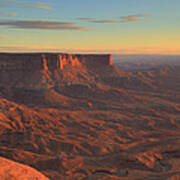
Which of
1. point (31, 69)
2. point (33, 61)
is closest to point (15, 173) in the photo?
point (31, 69)

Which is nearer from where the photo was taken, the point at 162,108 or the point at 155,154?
the point at 155,154

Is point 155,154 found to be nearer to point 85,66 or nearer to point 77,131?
point 77,131

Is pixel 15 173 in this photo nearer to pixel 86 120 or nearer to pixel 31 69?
pixel 86 120

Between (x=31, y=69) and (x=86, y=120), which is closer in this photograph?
(x=86, y=120)

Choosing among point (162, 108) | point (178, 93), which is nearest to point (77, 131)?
point (162, 108)

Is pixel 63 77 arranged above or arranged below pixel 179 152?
above

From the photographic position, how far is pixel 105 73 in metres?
109

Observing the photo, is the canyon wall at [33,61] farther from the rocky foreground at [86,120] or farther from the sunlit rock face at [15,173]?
the sunlit rock face at [15,173]

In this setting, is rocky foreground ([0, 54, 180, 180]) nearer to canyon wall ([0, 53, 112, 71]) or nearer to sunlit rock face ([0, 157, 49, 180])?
canyon wall ([0, 53, 112, 71])

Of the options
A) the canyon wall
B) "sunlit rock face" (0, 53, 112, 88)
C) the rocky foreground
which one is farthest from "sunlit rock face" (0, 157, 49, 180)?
the canyon wall

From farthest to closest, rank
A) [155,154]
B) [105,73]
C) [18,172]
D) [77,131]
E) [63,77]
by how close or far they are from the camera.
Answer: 1. [105,73]
2. [63,77]
3. [77,131]
4. [155,154]
5. [18,172]

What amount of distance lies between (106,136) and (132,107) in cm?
2758

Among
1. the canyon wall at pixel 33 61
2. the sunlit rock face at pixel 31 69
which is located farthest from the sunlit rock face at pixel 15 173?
the canyon wall at pixel 33 61

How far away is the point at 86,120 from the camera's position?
60.6 m
